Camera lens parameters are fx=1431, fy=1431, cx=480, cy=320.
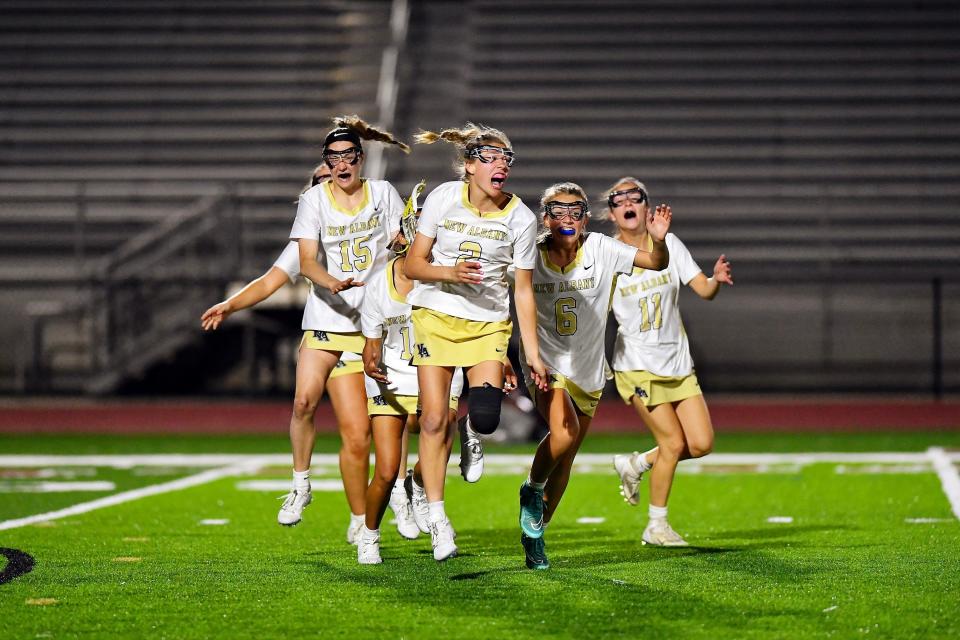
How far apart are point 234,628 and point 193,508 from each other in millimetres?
3912

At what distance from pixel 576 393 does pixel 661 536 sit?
0.96 m

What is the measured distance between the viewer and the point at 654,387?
7301 millimetres

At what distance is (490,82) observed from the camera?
21.9 meters

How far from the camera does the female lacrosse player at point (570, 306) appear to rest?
6559 mm

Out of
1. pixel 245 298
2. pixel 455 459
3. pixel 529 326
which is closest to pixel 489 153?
pixel 529 326

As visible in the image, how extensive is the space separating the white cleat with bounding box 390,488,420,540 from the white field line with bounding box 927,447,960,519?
3.08 m

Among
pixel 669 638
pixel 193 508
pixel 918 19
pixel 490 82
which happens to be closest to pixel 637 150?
pixel 490 82

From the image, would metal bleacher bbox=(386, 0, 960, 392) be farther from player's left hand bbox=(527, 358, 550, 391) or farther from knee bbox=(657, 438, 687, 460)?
player's left hand bbox=(527, 358, 550, 391)

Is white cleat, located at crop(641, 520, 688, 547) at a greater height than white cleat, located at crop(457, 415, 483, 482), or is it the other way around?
white cleat, located at crop(457, 415, 483, 482)

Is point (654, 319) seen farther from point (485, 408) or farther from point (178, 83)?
point (178, 83)

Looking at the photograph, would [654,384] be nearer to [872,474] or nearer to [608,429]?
[872,474]

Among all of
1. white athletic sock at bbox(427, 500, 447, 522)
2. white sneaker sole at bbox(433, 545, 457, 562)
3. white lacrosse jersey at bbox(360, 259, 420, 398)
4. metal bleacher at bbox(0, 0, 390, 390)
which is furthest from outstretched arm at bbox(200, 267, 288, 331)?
metal bleacher at bbox(0, 0, 390, 390)

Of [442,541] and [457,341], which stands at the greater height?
[457,341]

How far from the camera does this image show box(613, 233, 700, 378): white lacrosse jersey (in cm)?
727
